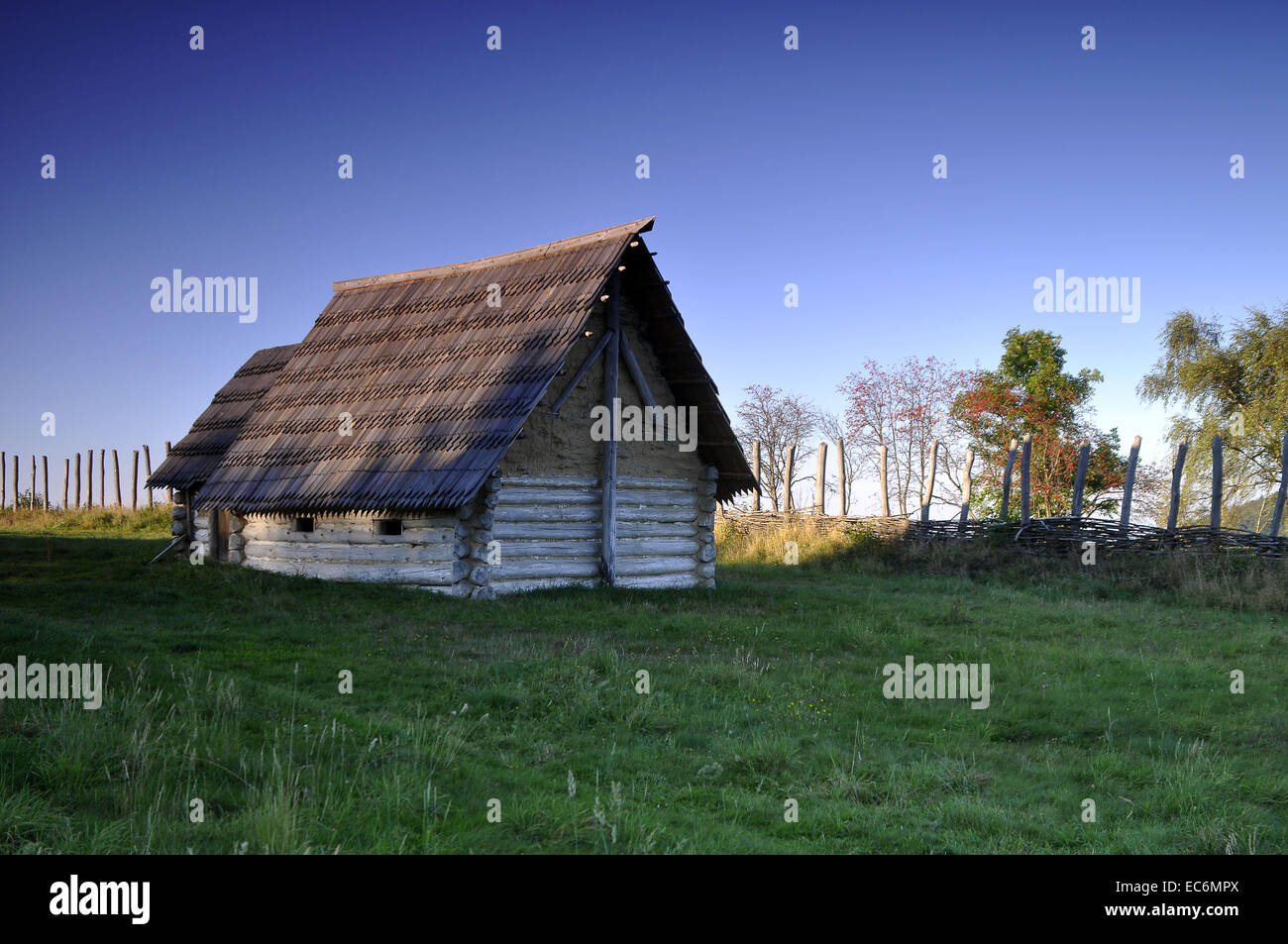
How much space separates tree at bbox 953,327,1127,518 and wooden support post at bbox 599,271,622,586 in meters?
20.1

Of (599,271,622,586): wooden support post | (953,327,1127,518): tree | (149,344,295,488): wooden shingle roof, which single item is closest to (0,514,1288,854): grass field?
(599,271,622,586): wooden support post

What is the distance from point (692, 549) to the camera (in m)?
20.2

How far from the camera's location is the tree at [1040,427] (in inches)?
1353

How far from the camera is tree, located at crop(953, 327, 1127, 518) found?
34375 millimetres

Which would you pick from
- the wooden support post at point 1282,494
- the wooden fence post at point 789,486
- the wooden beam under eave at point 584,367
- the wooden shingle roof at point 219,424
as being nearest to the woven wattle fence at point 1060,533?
the wooden support post at point 1282,494

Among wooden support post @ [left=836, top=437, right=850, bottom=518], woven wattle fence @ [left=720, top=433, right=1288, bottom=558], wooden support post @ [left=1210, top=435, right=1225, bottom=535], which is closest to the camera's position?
woven wattle fence @ [left=720, top=433, right=1288, bottom=558]

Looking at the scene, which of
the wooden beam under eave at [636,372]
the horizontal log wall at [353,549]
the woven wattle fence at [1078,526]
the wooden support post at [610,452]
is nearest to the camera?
the horizontal log wall at [353,549]

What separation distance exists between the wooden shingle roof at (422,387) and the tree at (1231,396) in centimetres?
2326

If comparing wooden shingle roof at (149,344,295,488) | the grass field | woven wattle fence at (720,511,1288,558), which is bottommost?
the grass field

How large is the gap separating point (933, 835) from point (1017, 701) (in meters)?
4.64

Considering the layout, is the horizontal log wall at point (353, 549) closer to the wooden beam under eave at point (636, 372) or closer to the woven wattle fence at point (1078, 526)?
the wooden beam under eave at point (636, 372)

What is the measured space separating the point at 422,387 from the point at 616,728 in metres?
11.5

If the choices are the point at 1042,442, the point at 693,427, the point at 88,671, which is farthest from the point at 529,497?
the point at 1042,442

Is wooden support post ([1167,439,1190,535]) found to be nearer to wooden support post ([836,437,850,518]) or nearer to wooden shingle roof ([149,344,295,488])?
wooden support post ([836,437,850,518])
